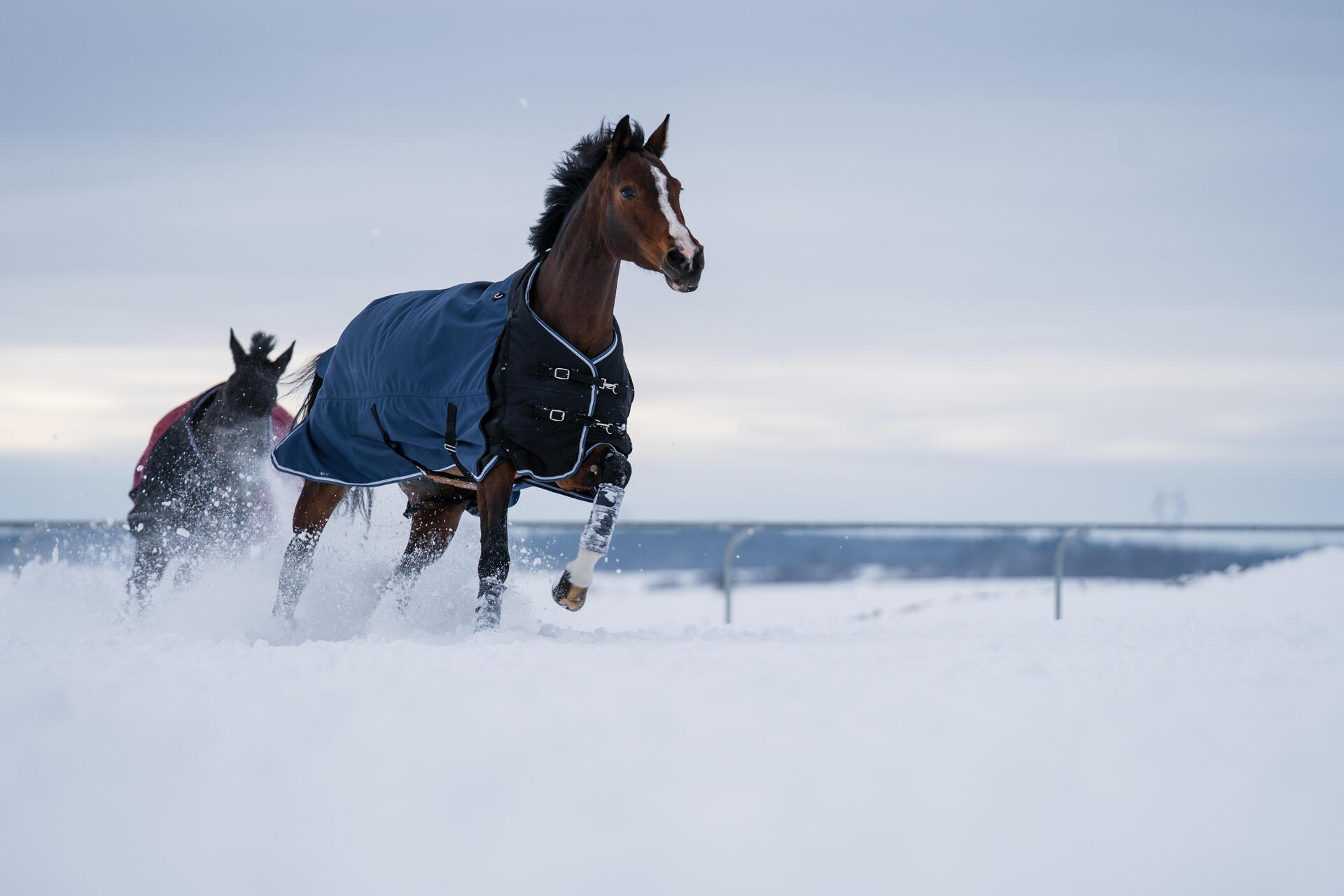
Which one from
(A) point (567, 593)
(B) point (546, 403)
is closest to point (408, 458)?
(B) point (546, 403)

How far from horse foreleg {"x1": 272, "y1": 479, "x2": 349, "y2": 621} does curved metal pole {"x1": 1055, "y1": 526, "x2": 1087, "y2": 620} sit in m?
6.02

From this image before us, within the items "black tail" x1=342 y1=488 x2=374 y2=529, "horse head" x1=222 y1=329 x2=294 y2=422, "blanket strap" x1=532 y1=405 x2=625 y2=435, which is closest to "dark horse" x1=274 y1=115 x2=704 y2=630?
"blanket strap" x1=532 y1=405 x2=625 y2=435

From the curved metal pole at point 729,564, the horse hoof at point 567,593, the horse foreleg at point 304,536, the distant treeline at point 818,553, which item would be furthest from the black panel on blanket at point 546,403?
the curved metal pole at point 729,564

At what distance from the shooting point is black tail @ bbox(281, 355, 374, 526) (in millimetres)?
6168

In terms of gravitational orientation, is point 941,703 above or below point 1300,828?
above

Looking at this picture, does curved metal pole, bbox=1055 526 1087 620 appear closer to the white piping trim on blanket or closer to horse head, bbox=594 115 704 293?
the white piping trim on blanket

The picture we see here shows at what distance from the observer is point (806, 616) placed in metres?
8.76

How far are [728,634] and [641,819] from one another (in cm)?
236

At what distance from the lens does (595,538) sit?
4391mm

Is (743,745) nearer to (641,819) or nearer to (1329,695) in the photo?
(641,819)

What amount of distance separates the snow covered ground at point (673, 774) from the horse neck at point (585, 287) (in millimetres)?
1536

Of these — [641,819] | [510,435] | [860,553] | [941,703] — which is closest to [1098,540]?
[860,553]

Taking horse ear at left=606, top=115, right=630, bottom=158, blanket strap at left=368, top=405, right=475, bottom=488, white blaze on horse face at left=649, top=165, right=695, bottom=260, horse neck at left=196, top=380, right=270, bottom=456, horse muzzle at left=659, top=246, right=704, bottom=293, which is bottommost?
blanket strap at left=368, top=405, right=475, bottom=488

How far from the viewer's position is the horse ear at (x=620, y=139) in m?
4.46
